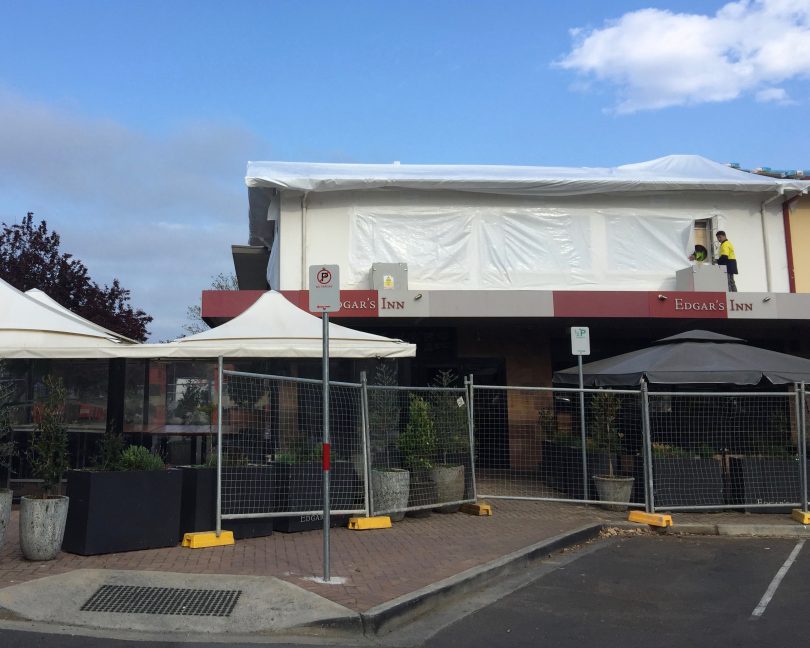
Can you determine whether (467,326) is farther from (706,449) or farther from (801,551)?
(801,551)

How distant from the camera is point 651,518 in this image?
10109 millimetres

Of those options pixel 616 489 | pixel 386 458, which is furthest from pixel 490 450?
pixel 386 458

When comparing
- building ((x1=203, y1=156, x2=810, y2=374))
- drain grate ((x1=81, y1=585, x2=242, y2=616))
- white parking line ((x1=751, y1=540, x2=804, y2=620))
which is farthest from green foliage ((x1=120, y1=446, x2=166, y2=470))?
building ((x1=203, y1=156, x2=810, y2=374))

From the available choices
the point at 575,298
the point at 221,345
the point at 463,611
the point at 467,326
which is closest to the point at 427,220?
the point at 467,326

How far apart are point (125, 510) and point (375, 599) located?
290cm

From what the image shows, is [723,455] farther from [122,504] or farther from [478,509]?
[122,504]

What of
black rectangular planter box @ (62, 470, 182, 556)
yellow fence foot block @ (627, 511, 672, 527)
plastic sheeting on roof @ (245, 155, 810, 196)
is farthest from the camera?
plastic sheeting on roof @ (245, 155, 810, 196)

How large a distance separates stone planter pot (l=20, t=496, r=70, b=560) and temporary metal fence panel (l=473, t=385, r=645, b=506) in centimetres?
581

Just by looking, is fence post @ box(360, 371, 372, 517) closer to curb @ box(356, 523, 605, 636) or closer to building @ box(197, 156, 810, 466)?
curb @ box(356, 523, 605, 636)

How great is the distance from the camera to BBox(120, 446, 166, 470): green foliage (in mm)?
7727

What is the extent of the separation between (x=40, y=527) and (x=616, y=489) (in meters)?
7.76

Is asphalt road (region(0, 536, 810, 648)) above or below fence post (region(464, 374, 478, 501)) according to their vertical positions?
below

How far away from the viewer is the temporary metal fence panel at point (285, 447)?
8273 millimetres

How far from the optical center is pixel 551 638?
556cm
